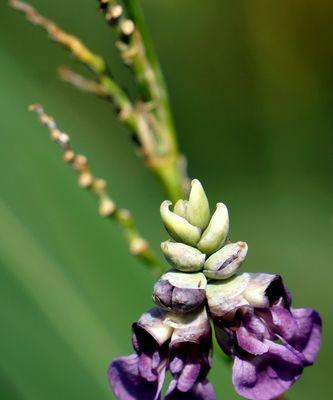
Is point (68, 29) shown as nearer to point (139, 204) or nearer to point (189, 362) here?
point (139, 204)

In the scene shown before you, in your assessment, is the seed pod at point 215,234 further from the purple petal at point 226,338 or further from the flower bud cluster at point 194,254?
the purple petal at point 226,338

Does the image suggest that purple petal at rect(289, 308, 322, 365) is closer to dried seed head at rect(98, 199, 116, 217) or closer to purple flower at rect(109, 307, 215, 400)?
purple flower at rect(109, 307, 215, 400)

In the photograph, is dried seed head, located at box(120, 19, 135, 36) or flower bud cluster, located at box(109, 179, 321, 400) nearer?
flower bud cluster, located at box(109, 179, 321, 400)

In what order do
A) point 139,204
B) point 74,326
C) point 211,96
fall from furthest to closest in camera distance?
point 211,96, point 139,204, point 74,326

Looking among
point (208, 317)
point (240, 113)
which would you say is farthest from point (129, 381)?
point (240, 113)

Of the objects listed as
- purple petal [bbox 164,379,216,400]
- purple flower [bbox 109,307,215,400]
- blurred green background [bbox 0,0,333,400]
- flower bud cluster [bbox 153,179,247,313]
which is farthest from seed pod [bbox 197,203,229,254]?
blurred green background [bbox 0,0,333,400]

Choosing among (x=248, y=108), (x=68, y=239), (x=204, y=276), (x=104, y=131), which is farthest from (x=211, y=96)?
(x=204, y=276)

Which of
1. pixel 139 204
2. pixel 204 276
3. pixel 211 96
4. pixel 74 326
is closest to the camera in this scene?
pixel 204 276
